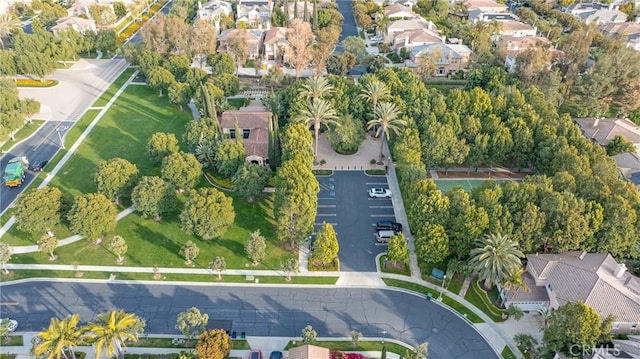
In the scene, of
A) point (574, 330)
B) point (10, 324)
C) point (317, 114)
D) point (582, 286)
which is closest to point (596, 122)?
point (582, 286)

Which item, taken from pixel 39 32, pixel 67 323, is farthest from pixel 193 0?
pixel 67 323

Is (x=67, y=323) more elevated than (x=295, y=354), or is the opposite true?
(x=67, y=323)

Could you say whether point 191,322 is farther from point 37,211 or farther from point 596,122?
point 596,122

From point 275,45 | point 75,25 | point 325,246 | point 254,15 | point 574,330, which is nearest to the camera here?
point 574,330

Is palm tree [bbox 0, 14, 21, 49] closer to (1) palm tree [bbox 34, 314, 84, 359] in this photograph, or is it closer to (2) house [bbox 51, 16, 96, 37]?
(2) house [bbox 51, 16, 96, 37]

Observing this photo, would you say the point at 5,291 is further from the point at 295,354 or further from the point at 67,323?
the point at 295,354

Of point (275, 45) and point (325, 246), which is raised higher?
point (325, 246)
